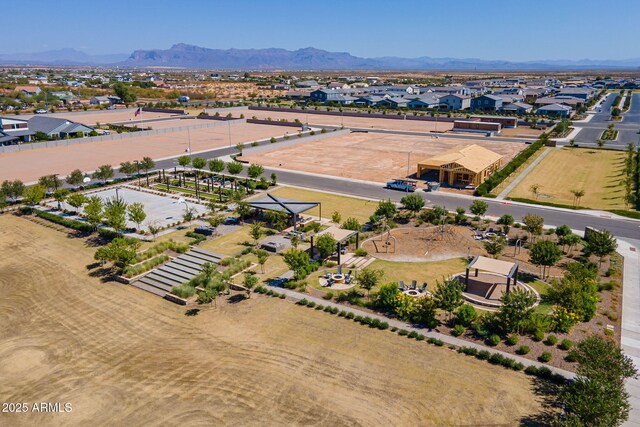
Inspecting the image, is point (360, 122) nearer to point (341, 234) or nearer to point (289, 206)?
point (289, 206)

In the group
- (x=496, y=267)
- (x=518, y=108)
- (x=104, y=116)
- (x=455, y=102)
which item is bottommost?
(x=496, y=267)

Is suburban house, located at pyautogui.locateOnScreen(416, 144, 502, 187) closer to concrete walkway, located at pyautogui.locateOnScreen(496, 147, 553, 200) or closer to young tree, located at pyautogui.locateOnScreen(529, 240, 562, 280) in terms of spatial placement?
concrete walkway, located at pyautogui.locateOnScreen(496, 147, 553, 200)

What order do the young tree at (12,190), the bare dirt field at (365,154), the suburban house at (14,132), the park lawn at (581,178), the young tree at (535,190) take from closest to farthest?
the young tree at (12,190) → the park lawn at (581,178) → the young tree at (535,190) → the bare dirt field at (365,154) → the suburban house at (14,132)

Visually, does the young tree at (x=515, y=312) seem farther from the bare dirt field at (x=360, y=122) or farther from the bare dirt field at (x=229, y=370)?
the bare dirt field at (x=360, y=122)

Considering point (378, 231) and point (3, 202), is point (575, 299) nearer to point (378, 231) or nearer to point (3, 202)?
point (378, 231)

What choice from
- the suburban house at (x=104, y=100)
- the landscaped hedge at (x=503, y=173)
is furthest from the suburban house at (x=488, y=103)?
the suburban house at (x=104, y=100)

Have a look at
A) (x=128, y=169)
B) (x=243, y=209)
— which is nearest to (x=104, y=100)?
(x=128, y=169)
